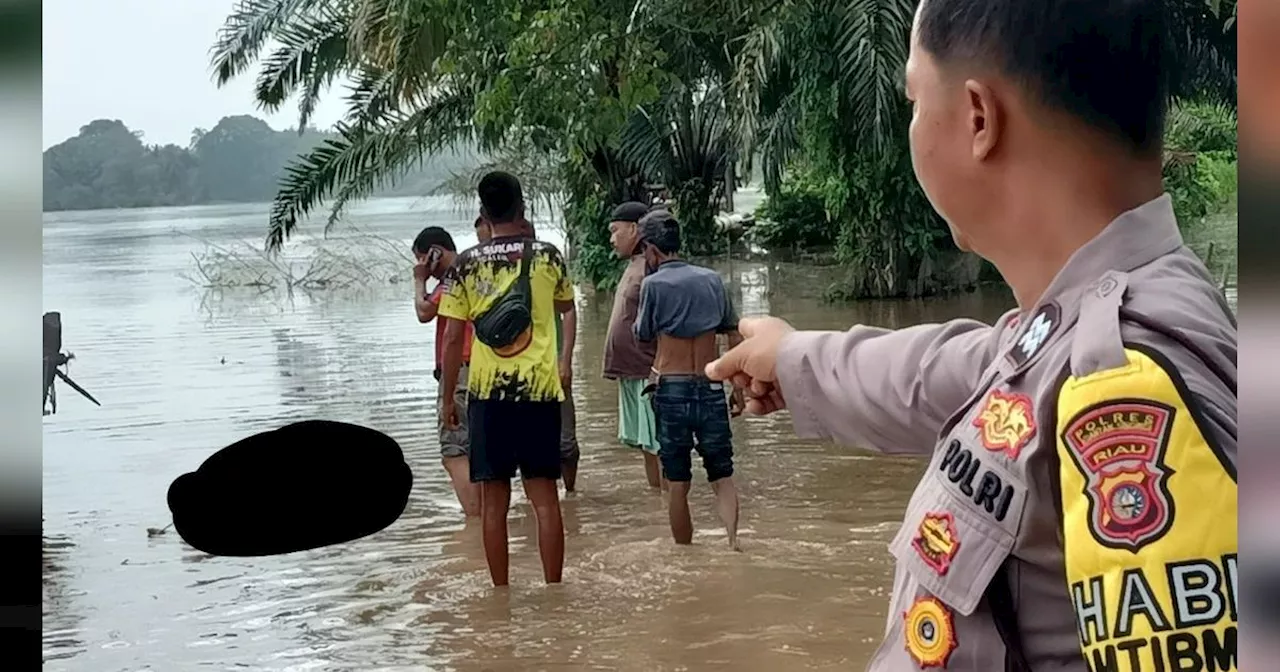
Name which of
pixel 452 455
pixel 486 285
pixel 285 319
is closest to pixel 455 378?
pixel 486 285

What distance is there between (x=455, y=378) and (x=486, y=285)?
544mm

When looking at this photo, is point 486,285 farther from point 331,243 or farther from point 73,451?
point 331,243

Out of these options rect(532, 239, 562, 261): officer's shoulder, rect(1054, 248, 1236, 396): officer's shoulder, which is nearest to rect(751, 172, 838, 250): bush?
rect(532, 239, 562, 261): officer's shoulder

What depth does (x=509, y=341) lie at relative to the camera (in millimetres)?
4895

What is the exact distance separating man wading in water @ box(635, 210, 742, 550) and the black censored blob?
14.7ft

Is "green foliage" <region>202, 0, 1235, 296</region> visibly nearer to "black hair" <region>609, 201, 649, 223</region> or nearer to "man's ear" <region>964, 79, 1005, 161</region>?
"black hair" <region>609, 201, 649, 223</region>

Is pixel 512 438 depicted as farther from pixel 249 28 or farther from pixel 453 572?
pixel 249 28

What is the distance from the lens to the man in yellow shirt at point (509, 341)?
4.91 m

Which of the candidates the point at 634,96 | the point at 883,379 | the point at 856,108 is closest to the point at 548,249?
the point at 634,96

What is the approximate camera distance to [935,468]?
3.36 ft

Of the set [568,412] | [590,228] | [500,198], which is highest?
[590,228]

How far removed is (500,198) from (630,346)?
167 cm

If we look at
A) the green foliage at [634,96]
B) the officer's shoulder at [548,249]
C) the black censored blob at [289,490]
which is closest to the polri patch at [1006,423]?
the black censored blob at [289,490]

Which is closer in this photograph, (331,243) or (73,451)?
(73,451)
